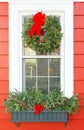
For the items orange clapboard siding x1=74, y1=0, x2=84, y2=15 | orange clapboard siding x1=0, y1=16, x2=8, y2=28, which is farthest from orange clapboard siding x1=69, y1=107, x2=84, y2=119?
orange clapboard siding x1=0, y1=16, x2=8, y2=28

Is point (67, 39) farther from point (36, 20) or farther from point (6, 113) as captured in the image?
point (6, 113)

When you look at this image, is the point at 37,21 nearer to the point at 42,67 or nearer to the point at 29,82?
the point at 42,67

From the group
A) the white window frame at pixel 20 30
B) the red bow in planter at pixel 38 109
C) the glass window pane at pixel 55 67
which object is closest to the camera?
the red bow in planter at pixel 38 109

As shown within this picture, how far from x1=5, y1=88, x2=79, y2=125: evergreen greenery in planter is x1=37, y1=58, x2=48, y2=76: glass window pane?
0.33 m

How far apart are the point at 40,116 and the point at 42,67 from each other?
700 millimetres

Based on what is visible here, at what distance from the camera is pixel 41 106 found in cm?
448

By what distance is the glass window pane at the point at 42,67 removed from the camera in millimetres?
4719

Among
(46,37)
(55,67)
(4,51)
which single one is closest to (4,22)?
(4,51)

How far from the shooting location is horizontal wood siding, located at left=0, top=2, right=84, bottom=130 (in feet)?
15.1

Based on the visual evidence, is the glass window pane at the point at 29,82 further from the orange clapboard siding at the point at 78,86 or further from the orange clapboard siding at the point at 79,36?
the orange clapboard siding at the point at 79,36

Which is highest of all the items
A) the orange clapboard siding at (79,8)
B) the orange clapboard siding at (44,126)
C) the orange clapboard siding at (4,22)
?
the orange clapboard siding at (79,8)

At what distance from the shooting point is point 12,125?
4664 mm

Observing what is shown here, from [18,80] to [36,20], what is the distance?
873 mm

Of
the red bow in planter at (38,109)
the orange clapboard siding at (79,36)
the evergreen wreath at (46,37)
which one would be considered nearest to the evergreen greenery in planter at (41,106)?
the red bow in planter at (38,109)
